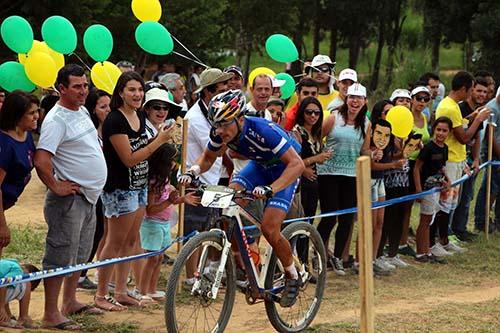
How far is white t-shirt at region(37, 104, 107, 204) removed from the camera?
271 inches

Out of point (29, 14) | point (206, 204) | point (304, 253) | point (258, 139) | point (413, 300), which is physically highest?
point (29, 14)

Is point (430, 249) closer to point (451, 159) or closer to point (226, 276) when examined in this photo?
point (451, 159)

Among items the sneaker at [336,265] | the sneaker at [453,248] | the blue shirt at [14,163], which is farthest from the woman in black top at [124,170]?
the sneaker at [453,248]

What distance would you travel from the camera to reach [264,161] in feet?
23.6

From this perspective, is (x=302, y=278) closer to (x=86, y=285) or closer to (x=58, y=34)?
(x=86, y=285)

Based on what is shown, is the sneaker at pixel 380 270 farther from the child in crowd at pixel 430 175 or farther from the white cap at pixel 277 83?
the white cap at pixel 277 83

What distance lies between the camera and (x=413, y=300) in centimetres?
887

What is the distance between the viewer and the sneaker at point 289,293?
7316 millimetres

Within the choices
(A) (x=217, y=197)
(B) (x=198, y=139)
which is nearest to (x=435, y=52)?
(B) (x=198, y=139)

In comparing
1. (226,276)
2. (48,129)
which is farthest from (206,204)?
(48,129)

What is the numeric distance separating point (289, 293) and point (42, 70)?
8.98 ft

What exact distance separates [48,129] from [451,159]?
5991mm

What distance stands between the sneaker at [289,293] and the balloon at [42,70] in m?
2.58

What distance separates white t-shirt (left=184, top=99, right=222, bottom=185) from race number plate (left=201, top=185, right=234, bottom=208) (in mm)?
1950
